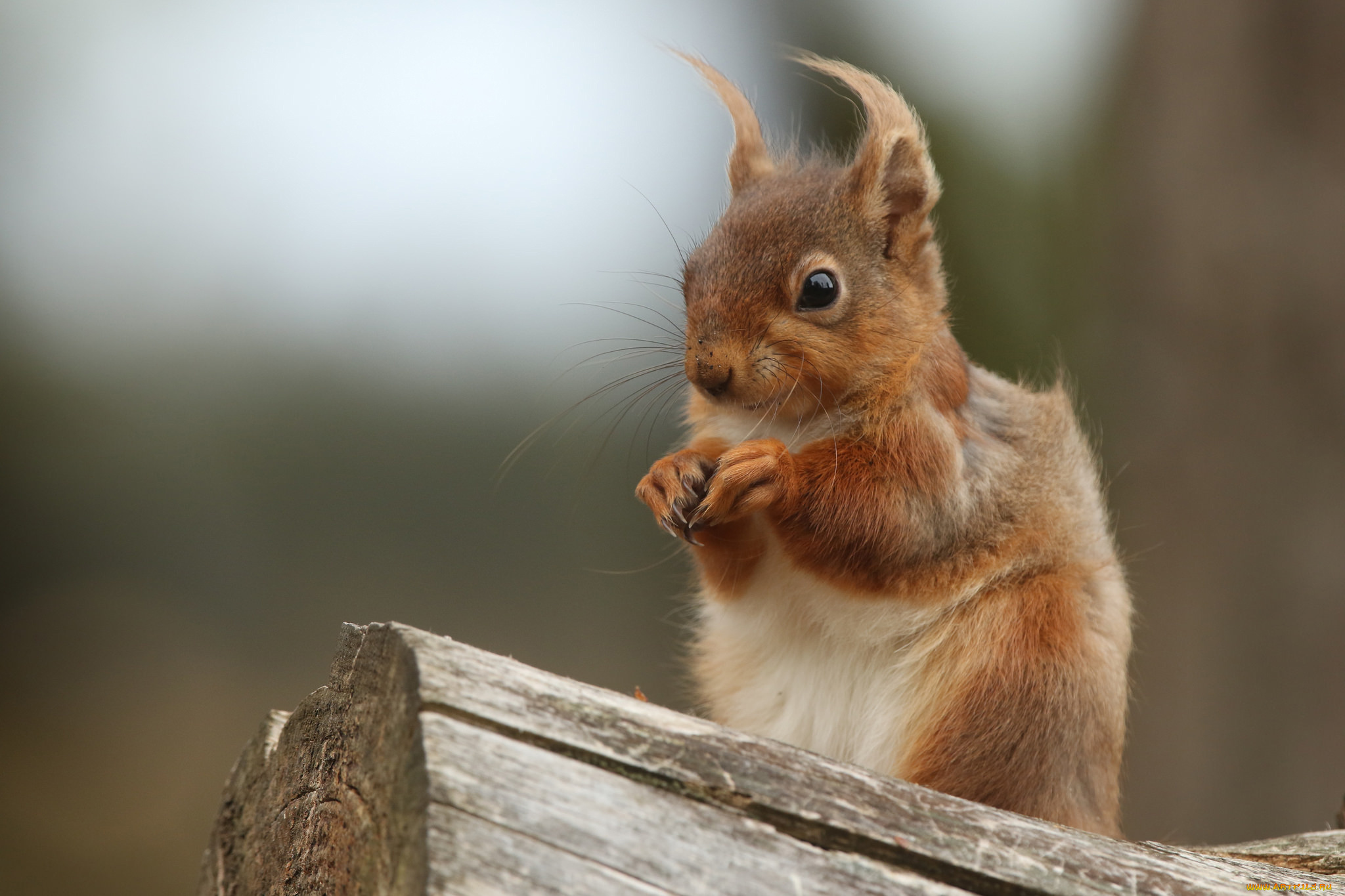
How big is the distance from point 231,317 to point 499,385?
2.53ft

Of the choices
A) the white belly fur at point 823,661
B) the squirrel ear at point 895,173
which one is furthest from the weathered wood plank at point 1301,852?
the squirrel ear at point 895,173

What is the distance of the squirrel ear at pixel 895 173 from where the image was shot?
1.63 metres

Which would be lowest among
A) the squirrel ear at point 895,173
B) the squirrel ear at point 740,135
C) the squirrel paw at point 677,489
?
the squirrel paw at point 677,489

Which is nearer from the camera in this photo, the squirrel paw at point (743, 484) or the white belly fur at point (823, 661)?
the squirrel paw at point (743, 484)

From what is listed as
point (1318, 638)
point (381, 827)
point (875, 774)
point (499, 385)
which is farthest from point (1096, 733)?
point (1318, 638)

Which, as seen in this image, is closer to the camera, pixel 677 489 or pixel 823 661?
pixel 677 489

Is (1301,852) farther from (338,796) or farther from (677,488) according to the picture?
(338,796)

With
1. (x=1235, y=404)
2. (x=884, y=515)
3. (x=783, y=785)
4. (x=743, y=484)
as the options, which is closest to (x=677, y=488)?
(x=743, y=484)

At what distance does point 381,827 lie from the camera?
871 mm

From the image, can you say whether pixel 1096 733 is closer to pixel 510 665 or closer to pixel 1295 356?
pixel 510 665

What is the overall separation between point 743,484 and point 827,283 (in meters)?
0.35

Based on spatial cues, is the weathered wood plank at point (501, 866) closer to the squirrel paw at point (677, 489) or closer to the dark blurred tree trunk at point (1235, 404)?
the squirrel paw at point (677, 489)

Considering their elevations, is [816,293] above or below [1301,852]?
above

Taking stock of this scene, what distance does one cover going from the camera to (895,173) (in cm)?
166
